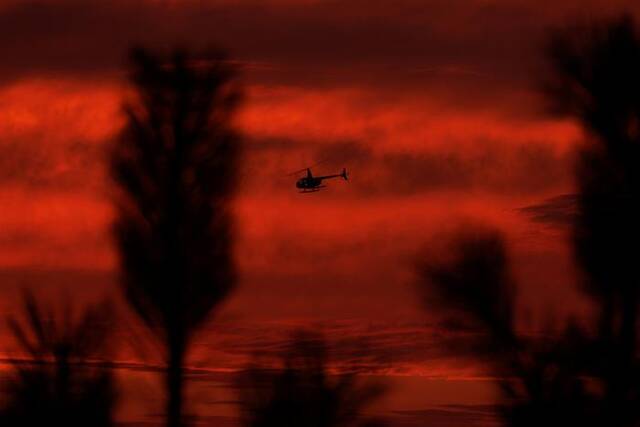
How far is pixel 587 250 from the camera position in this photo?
29.2 m

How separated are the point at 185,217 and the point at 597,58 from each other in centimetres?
1211

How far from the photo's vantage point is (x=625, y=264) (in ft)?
92.1

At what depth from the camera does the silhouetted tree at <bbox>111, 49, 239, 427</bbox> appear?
3531 centimetres

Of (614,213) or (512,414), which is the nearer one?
(512,414)

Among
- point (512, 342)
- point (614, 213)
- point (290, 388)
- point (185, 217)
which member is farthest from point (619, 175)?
point (185, 217)

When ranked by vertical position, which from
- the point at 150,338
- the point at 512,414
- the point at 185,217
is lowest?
the point at 512,414

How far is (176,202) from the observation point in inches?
1432

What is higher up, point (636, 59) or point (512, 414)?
point (636, 59)

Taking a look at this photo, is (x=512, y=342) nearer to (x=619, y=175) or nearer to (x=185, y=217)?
(x=619, y=175)

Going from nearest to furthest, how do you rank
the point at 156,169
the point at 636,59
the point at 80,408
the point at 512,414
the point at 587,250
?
the point at 512,414 → the point at 636,59 → the point at 587,250 → the point at 80,408 → the point at 156,169

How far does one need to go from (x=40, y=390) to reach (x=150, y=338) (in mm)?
2692

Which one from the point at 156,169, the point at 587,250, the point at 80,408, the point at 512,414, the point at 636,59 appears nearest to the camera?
the point at 512,414

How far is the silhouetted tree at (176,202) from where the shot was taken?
3531 cm

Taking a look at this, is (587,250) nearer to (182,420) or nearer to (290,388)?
(290,388)
